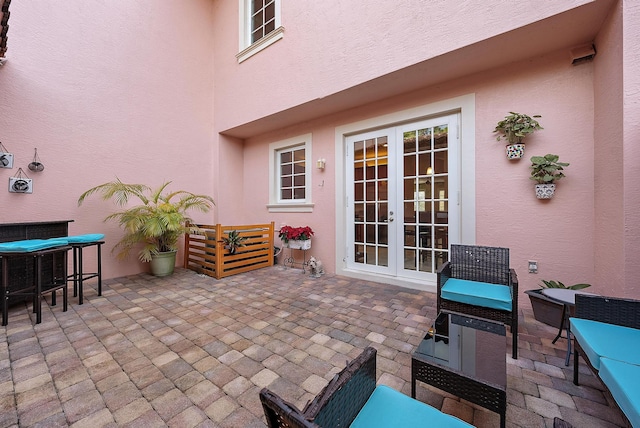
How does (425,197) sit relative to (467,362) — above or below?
above

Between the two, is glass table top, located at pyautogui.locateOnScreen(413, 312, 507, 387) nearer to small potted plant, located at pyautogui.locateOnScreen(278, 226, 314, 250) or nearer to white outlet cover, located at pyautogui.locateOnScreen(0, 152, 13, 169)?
small potted plant, located at pyautogui.locateOnScreen(278, 226, 314, 250)

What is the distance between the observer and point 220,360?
6.36ft

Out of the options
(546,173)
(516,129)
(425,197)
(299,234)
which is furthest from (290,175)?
(546,173)

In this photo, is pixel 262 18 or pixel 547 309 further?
pixel 262 18

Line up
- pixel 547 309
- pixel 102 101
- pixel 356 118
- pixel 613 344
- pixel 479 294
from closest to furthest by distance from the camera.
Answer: pixel 613 344, pixel 479 294, pixel 547 309, pixel 102 101, pixel 356 118

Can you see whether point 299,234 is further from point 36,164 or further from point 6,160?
point 6,160

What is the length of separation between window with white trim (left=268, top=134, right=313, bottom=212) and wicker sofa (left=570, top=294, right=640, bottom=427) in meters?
3.76

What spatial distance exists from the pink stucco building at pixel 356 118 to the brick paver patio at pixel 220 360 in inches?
43.0

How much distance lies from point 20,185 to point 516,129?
6.27 metres

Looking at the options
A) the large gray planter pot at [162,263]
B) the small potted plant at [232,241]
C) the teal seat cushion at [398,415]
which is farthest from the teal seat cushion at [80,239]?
the teal seat cushion at [398,415]

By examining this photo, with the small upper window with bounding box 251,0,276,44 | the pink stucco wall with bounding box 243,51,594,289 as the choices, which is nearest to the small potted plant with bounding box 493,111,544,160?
the pink stucco wall with bounding box 243,51,594,289

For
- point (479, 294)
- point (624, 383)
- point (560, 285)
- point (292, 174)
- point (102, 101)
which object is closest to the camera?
point (624, 383)

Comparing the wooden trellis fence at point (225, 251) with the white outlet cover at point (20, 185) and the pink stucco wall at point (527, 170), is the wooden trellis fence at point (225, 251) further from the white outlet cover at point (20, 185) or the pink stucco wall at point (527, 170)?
the pink stucco wall at point (527, 170)

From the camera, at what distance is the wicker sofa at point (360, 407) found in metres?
0.71
